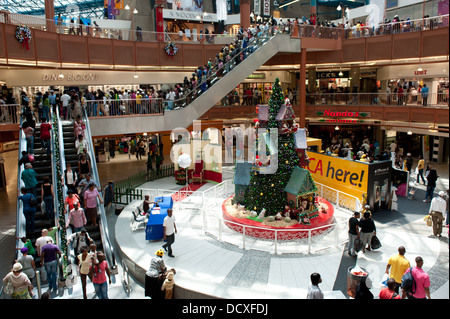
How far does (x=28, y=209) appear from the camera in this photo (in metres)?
11.5

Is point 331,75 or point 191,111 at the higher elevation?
point 331,75

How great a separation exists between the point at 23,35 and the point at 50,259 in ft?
48.1

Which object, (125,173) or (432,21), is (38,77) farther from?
(432,21)

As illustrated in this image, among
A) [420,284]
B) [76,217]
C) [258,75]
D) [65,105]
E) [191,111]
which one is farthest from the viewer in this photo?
[258,75]

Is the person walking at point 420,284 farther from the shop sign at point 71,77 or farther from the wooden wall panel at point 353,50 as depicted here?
the shop sign at point 71,77

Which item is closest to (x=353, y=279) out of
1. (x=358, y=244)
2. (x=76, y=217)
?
(x=358, y=244)

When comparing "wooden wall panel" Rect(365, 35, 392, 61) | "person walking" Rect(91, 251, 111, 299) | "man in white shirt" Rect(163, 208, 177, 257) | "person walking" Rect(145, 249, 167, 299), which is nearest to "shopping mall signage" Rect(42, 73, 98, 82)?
"man in white shirt" Rect(163, 208, 177, 257)

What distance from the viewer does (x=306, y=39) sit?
86.7 ft

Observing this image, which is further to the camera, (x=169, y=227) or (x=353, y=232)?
(x=353, y=232)

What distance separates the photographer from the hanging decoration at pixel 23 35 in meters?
19.4

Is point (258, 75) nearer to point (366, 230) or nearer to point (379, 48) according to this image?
point (379, 48)

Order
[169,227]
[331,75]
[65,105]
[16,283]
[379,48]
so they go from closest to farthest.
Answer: [16,283] < [169,227] < [65,105] < [379,48] < [331,75]

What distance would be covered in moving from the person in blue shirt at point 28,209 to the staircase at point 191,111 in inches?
331
